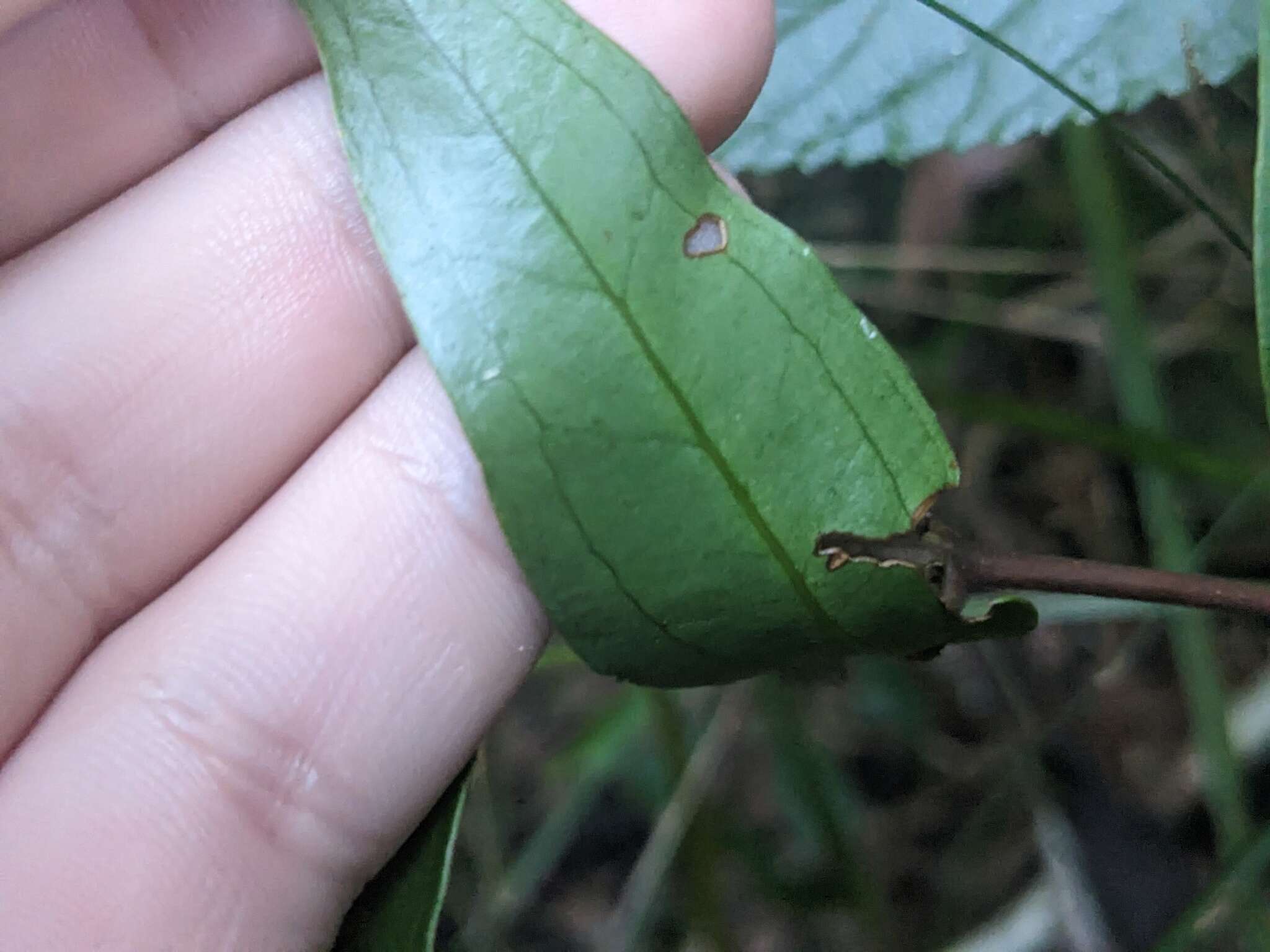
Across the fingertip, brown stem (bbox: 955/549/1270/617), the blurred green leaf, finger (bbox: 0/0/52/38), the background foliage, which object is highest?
finger (bbox: 0/0/52/38)

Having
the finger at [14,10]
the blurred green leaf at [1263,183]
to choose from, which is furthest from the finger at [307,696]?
the blurred green leaf at [1263,183]

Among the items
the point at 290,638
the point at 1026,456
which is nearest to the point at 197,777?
the point at 290,638

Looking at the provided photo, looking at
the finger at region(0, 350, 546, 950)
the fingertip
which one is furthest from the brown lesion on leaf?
the finger at region(0, 350, 546, 950)

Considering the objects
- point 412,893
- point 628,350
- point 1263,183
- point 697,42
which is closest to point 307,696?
point 412,893

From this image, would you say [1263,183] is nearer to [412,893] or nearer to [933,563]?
[933,563]

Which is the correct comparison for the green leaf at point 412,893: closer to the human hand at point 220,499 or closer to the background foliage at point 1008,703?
the human hand at point 220,499

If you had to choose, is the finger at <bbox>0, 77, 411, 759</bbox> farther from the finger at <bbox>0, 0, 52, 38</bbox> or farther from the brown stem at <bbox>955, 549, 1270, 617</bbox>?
the brown stem at <bbox>955, 549, 1270, 617</bbox>
